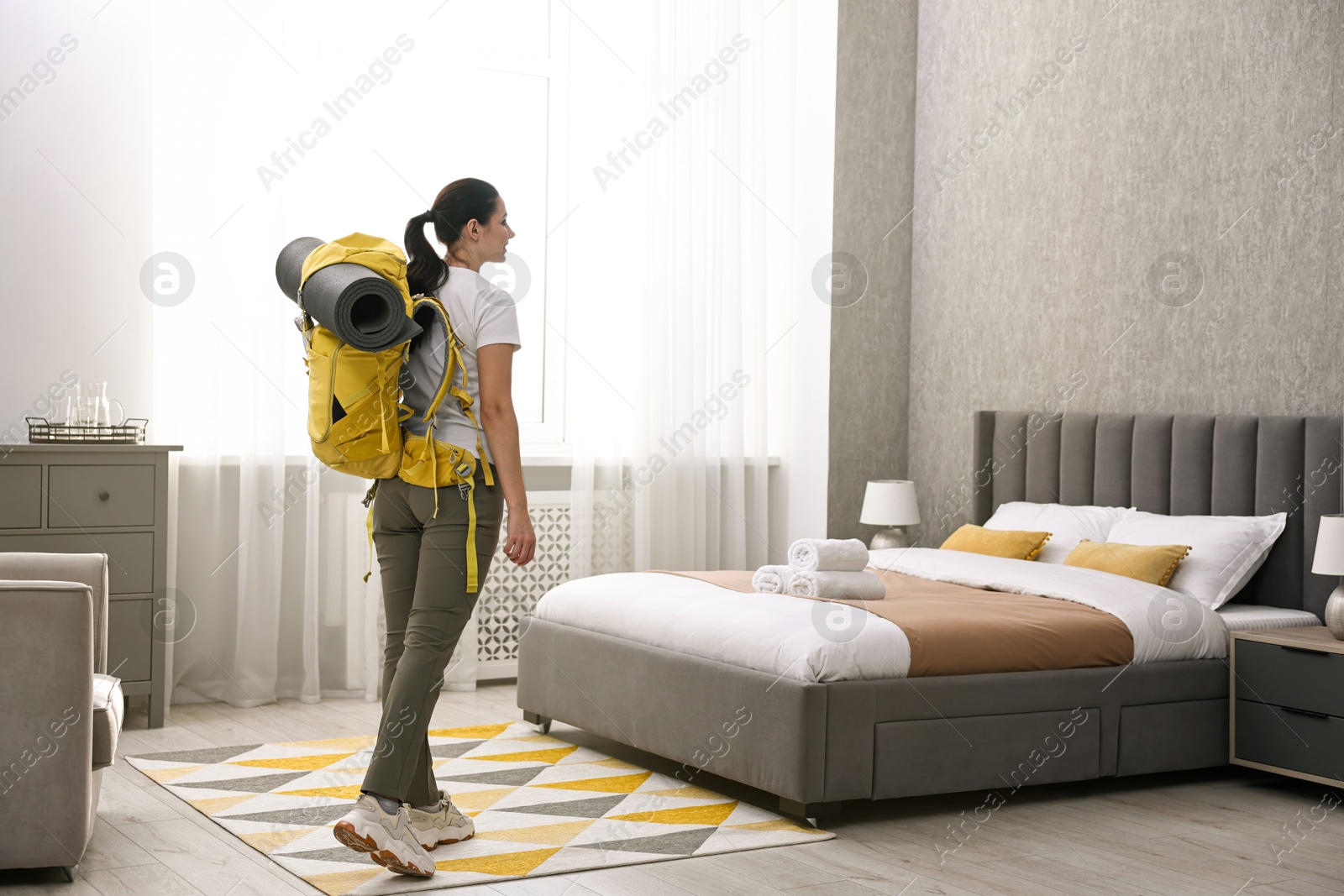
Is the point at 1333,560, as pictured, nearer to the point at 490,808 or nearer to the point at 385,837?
the point at 490,808

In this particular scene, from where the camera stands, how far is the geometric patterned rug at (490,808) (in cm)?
302

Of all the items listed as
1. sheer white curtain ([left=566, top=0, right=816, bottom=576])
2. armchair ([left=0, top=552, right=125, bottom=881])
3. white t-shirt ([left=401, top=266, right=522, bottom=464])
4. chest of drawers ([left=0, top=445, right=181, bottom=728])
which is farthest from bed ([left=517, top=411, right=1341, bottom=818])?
armchair ([left=0, top=552, right=125, bottom=881])

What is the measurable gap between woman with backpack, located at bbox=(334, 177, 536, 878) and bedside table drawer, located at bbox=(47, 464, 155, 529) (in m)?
1.90

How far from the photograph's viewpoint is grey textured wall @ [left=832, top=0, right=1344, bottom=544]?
4297 millimetres

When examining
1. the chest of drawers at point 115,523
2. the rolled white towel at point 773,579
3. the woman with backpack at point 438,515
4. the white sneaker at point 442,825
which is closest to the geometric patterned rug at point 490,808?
the white sneaker at point 442,825

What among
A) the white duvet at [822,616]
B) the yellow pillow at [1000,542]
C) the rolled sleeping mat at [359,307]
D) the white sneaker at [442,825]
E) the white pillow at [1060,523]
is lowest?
the white sneaker at [442,825]

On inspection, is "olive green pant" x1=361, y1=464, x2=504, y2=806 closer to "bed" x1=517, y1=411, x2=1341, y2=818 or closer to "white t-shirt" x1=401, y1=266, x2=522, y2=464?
"white t-shirt" x1=401, y1=266, x2=522, y2=464

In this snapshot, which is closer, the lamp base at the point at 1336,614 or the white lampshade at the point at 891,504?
the lamp base at the point at 1336,614

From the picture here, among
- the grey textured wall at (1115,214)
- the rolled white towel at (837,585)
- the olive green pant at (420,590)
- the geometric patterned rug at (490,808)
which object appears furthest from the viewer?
the grey textured wall at (1115,214)

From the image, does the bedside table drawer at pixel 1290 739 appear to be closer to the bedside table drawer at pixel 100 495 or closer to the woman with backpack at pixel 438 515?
the woman with backpack at pixel 438 515

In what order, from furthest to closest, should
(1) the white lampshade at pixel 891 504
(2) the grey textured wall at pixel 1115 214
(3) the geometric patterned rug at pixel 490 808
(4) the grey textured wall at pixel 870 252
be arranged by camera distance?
(4) the grey textured wall at pixel 870 252 → (1) the white lampshade at pixel 891 504 → (2) the grey textured wall at pixel 1115 214 → (3) the geometric patterned rug at pixel 490 808

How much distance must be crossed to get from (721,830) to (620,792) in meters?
0.43

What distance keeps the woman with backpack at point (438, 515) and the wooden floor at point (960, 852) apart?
30 centimetres

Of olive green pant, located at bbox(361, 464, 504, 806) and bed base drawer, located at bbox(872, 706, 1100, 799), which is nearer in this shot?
olive green pant, located at bbox(361, 464, 504, 806)
